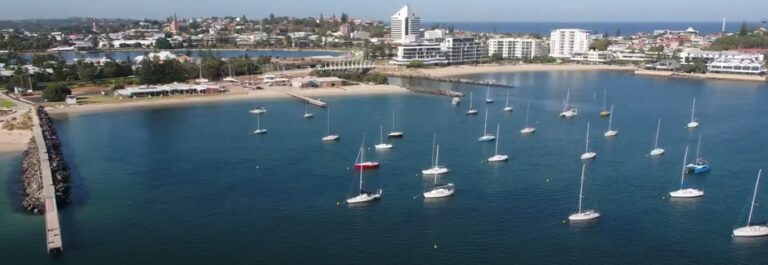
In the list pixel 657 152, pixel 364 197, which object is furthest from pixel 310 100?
pixel 364 197

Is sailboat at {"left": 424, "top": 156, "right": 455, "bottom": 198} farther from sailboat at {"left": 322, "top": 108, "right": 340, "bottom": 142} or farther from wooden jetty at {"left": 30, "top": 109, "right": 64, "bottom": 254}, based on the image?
wooden jetty at {"left": 30, "top": 109, "right": 64, "bottom": 254}

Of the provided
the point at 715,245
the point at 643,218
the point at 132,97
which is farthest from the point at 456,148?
the point at 132,97

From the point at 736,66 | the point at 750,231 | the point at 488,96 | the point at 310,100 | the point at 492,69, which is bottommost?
the point at 750,231

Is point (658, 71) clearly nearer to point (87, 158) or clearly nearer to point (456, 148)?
point (456, 148)

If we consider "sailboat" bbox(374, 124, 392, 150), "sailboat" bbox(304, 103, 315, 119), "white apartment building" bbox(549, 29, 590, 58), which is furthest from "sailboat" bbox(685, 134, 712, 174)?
"white apartment building" bbox(549, 29, 590, 58)

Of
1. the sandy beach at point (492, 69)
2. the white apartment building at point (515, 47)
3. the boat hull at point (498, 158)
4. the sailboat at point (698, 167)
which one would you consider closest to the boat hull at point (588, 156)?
the boat hull at point (498, 158)

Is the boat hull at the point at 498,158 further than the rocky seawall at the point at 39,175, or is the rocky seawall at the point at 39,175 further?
the boat hull at the point at 498,158

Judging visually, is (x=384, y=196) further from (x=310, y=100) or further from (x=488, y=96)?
(x=488, y=96)

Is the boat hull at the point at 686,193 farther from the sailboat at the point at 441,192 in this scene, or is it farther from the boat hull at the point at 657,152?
the sailboat at the point at 441,192
